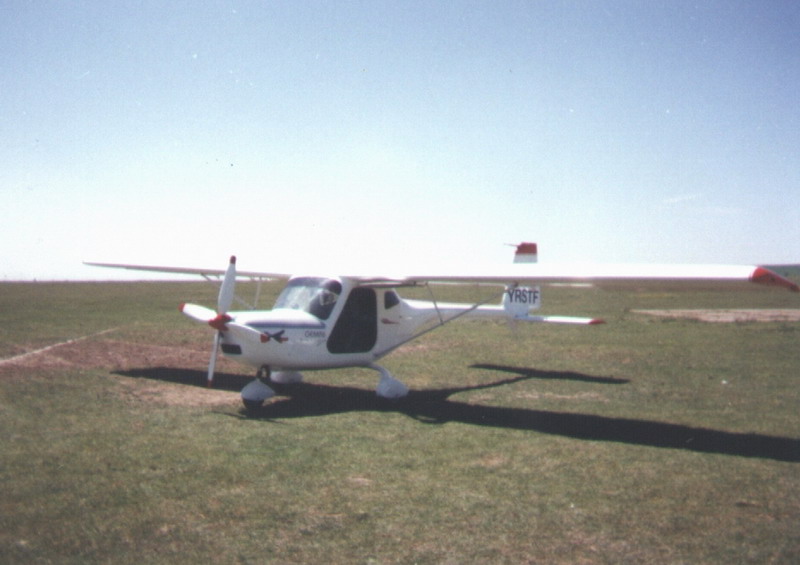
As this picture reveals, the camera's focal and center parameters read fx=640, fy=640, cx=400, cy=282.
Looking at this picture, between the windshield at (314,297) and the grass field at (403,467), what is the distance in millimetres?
1431

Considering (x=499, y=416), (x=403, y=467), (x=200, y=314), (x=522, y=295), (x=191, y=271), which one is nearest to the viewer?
(x=403, y=467)

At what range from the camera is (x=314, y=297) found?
9969mm

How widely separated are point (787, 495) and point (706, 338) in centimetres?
1494

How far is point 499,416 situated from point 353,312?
2.91 meters

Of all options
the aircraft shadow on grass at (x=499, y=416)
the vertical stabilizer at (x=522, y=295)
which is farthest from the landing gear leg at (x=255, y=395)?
the vertical stabilizer at (x=522, y=295)

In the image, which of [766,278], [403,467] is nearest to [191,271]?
[403,467]

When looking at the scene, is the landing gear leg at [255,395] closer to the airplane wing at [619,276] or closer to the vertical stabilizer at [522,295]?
the airplane wing at [619,276]

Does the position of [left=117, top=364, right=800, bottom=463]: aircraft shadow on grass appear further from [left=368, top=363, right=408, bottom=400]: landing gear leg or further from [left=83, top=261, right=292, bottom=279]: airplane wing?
[left=83, top=261, right=292, bottom=279]: airplane wing

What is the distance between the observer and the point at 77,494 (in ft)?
17.7

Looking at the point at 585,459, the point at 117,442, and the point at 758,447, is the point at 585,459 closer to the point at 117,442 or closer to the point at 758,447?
the point at 758,447

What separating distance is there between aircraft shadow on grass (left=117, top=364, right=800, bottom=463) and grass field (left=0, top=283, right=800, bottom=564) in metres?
0.06

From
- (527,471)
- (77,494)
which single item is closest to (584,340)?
(527,471)

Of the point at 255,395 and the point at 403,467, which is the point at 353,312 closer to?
the point at 255,395

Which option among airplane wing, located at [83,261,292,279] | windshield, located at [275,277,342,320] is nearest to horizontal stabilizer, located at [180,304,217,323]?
windshield, located at [275,277,342,320]
